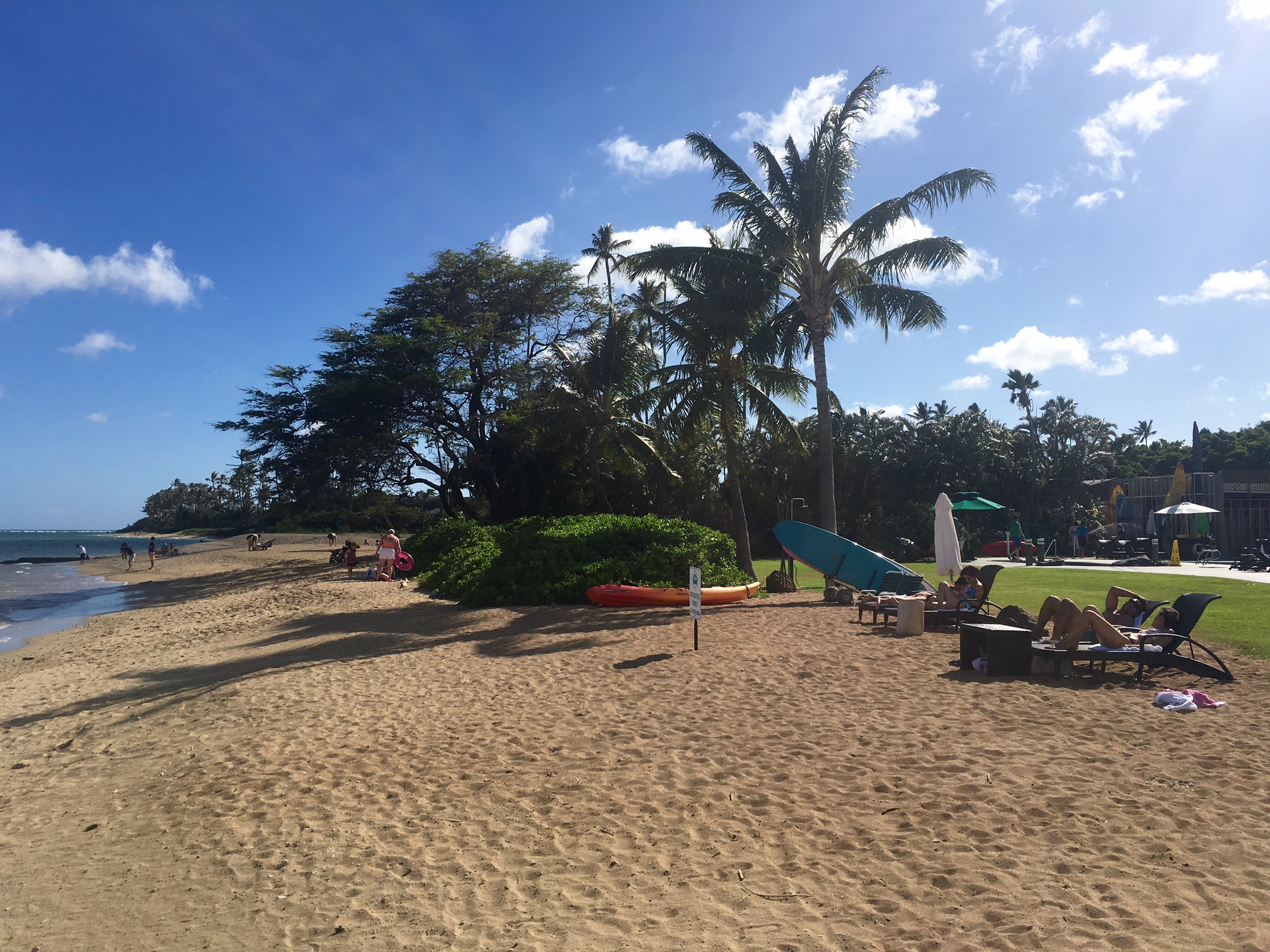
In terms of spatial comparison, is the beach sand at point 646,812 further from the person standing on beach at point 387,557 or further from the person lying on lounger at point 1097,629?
the person standing on beach at point 387,557

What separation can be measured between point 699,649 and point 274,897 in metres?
6.08

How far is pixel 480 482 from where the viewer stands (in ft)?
101

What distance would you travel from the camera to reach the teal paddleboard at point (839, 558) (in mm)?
13798

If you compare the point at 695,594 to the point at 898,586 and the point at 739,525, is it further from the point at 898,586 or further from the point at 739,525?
the point at 739,525

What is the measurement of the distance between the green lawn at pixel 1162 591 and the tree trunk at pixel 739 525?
145 cm

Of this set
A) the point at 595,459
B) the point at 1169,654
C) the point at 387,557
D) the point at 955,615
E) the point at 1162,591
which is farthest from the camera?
the point at 595,459

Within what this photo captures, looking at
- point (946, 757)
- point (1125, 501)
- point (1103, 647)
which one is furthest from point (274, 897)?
point (1125, 501)

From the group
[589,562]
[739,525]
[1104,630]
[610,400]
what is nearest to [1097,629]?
[1104,630]

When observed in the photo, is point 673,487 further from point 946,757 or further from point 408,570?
point 946,757

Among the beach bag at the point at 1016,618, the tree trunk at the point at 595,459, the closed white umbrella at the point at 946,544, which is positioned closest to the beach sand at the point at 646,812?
the beach bag at the point at 1016,618

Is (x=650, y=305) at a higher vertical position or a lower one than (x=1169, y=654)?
higher

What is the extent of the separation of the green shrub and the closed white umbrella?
12.7 ft

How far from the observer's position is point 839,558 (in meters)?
14.2

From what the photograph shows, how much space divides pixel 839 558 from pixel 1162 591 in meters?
5.53
